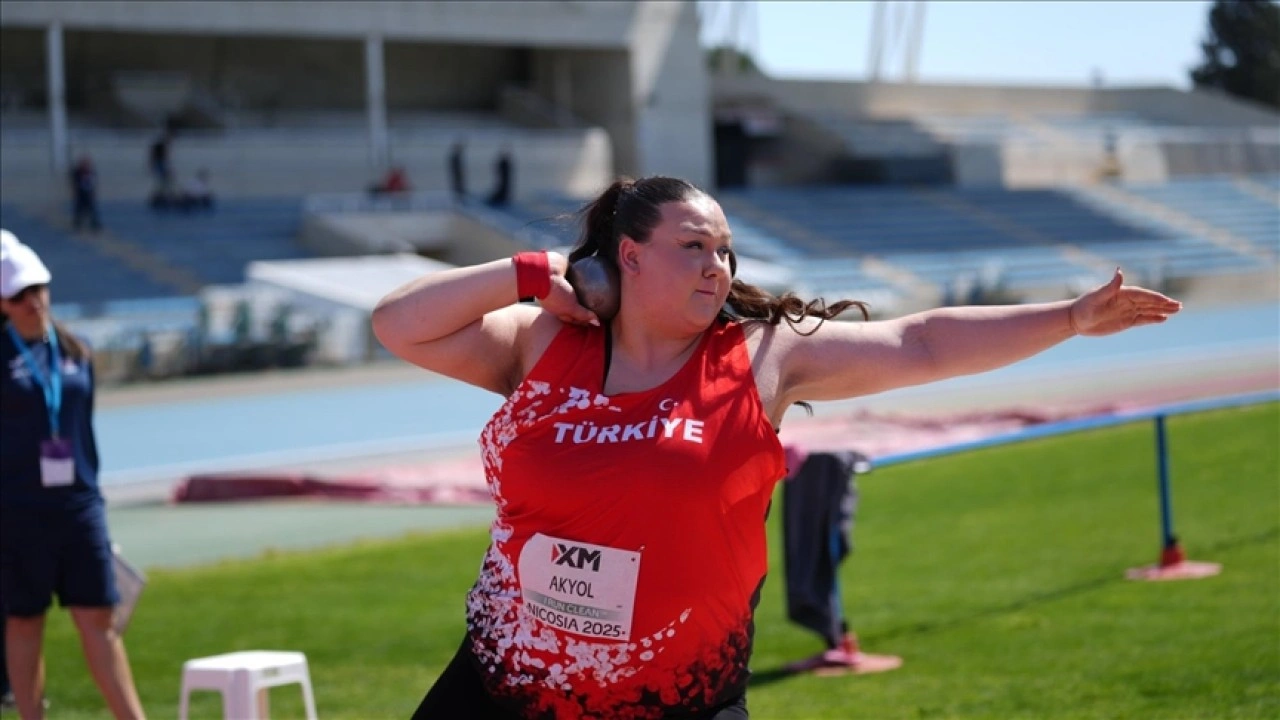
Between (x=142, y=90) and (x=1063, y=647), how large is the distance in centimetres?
3374

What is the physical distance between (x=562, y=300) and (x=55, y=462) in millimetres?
3380

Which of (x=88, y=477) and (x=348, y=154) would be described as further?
(x=348, y=154)

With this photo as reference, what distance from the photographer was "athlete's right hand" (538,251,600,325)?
3.48 meters

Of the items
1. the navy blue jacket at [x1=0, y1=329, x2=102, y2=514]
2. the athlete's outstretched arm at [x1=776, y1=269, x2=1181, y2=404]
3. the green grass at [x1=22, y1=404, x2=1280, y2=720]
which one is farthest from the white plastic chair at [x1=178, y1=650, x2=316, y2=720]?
the athlete's outstretched arm at [x1=776, y1=269, x2=1181, y2=404]

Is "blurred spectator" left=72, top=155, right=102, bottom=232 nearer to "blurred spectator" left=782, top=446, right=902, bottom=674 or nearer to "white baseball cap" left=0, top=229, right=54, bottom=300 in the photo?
"blurred spectator" left=782, top=446, right=902, bottom=674

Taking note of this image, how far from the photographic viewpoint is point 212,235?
34.1 m

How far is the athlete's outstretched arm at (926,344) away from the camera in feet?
11.6

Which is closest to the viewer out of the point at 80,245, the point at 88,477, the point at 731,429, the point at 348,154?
the point at 731,429

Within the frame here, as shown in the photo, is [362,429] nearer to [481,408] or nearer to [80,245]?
[481,408]

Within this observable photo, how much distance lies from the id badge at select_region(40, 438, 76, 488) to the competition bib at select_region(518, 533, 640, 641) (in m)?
3.30

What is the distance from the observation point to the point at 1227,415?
17.2 meters

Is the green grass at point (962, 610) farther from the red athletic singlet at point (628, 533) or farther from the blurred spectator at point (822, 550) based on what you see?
the red athletic singlet at point (628, 533)

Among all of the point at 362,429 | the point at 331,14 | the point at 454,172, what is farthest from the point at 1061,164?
the point at 362,429

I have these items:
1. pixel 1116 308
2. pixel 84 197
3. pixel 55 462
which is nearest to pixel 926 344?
pixel 1116 308
